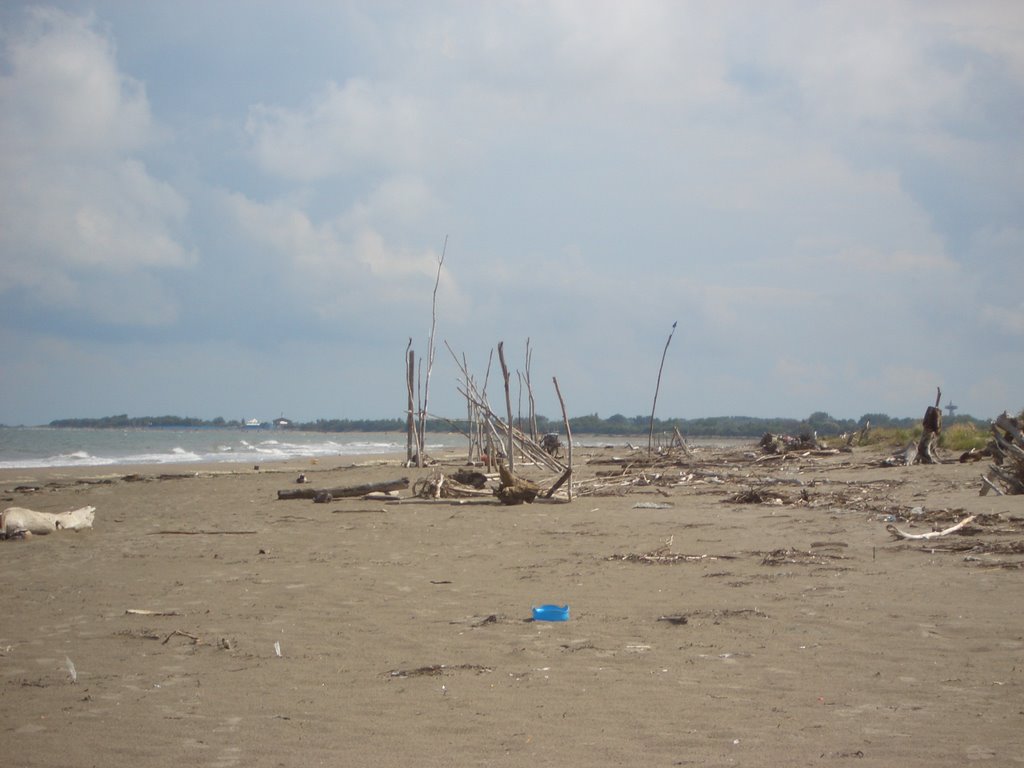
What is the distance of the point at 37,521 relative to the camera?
10648 mm

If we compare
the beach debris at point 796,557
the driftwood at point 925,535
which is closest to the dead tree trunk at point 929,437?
the driftwood at point 925,535

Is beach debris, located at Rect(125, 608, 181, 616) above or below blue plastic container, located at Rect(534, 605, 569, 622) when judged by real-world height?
below

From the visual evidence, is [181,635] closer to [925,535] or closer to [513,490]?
[925,535]

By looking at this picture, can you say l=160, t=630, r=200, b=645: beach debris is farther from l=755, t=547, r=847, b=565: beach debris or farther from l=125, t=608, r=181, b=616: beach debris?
l=755, t=547, r=847, b=565: beach debris

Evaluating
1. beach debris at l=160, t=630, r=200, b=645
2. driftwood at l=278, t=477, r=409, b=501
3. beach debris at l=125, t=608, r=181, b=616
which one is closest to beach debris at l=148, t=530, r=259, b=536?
driftwood at l=278, t=477, r=409, b=501

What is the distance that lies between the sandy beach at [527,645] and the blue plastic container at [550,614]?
0.30ft

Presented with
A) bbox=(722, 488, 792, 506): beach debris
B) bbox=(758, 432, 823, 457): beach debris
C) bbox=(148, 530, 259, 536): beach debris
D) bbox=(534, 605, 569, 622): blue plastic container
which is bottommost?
bbox=(148, 530, 259, 536): beach debris

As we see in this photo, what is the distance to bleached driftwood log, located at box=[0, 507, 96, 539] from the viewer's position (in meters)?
10.3

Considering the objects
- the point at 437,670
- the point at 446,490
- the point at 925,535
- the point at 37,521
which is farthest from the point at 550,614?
the point at 446,490

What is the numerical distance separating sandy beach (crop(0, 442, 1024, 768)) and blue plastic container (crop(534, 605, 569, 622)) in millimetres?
93

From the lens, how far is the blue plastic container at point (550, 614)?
5.72 meters

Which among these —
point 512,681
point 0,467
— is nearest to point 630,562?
point 512,681

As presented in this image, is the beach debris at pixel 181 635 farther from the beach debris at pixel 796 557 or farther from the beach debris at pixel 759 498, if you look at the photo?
the beach debris at pixel 759 498

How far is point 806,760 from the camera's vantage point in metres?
3.30
